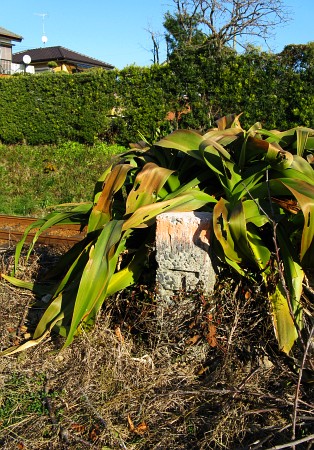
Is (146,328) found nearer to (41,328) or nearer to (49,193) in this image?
(41,328)

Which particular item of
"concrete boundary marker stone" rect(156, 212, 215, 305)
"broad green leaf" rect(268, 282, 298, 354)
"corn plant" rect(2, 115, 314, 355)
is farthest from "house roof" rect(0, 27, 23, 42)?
"broad green leaf" rect(268, 282, 298, 354)

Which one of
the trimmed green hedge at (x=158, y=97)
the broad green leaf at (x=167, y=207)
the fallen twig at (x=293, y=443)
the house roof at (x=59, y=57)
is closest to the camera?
the fallen twig at (x=293, y=443)

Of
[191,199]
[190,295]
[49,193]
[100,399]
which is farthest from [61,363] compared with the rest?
[49,193]

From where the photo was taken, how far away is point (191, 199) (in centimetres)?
381

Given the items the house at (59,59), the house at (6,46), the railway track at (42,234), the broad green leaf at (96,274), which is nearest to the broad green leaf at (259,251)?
the broad green leaf at (96,274)

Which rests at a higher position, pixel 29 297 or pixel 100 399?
pixel 29 297

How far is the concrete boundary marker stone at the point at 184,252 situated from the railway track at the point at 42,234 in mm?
2576

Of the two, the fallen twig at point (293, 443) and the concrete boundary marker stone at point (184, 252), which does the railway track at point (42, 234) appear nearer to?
the concrete boundary marker stone at point (184, 252)

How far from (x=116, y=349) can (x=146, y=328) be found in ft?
0.85

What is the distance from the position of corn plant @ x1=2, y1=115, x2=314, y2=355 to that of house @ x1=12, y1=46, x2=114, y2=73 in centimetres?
4902

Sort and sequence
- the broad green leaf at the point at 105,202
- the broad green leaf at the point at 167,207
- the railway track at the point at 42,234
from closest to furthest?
the broad green leaf at the point at 167,207, the broad green leaf at the point at 105,202, the railway track at the point at 42,234

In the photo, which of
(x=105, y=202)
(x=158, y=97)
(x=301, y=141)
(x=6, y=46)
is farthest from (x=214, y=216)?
(x=6, y=46)

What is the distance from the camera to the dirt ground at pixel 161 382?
2869 millimetres

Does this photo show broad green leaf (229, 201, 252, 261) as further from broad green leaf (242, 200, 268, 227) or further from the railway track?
the railway track
